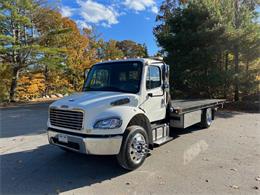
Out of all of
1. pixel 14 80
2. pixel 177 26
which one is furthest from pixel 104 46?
pixel 177 26

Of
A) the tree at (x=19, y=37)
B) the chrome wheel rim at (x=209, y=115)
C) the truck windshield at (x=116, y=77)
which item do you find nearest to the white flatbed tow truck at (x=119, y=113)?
the truck windshield at (x=116, y=77)

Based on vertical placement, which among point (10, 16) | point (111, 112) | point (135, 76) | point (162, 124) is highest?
point (10, 16)

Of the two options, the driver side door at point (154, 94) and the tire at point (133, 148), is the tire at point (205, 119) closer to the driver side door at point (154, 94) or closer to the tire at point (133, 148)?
the driver side door at point (154, 94)

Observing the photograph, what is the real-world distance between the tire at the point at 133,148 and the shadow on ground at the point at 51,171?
26cm

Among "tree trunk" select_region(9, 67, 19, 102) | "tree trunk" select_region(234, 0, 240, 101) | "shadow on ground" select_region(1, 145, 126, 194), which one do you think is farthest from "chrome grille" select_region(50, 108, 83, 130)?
"tree trunk" select_region(9, 67, 19, 102)

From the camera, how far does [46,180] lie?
4074 mm

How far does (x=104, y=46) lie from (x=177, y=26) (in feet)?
61.2

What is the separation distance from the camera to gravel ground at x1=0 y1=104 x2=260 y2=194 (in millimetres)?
3773

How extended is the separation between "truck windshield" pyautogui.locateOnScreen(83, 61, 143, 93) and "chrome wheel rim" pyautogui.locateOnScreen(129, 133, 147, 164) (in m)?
0.97

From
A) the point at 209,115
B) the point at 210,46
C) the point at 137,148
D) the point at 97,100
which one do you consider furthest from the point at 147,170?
the point at 210,46

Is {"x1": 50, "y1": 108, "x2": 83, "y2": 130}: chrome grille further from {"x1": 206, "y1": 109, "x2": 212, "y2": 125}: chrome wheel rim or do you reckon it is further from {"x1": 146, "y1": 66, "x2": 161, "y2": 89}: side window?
{"x1": 206, "y1": 109, "x2": 212, "y2": 125}: chrome wheel rim

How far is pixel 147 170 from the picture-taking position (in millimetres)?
4480

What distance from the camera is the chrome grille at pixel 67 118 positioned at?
4207 millimetres

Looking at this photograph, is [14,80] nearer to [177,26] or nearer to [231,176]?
[177,26]
